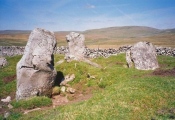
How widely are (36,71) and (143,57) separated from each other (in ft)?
53.3

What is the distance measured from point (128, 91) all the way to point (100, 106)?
137 inches

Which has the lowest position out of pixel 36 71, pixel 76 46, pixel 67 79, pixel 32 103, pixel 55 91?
pixel 32 103

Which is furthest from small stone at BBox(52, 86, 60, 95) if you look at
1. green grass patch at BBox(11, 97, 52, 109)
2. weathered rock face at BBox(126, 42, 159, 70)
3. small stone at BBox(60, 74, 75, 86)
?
weathered rock face at BBox(126, 42, 159, 70)

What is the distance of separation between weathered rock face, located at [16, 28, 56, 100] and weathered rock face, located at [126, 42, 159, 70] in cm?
1362

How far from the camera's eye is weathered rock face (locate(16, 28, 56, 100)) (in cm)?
2127

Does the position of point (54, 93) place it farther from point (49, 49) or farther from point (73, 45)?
point (73, 45)

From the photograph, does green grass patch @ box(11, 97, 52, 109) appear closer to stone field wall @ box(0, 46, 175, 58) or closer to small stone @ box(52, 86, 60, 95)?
small stone @ box(52, 86, 60, 95)

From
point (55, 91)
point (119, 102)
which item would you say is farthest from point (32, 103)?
point (119, 102)

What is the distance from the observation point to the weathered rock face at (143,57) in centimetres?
3081

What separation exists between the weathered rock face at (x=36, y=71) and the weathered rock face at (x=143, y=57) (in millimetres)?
13620

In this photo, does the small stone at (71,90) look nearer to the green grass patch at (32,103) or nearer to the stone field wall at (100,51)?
the green grass patch at (32,103)

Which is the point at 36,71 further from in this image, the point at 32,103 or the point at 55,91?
the point at 32,103

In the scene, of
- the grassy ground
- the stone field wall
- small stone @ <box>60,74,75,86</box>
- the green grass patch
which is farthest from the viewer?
the stone field wall

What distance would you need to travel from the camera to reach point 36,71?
21438 millimetres
